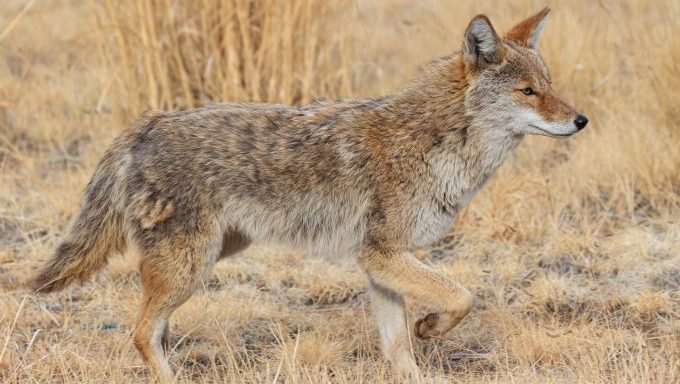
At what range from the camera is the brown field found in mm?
4992

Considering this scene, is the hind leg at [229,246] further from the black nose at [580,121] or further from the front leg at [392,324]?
the black nose at [580,121]

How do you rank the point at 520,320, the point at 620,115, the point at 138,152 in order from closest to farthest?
the point at 138,152
the point at 520,320
the point at 620,115

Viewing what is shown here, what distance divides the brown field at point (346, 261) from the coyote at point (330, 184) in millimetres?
297

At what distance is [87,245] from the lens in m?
4.91

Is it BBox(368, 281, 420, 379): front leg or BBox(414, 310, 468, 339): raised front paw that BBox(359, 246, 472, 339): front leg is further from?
BBox(368, 281, 420, 379): front leg

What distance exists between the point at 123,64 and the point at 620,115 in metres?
4.03

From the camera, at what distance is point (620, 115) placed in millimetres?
7824

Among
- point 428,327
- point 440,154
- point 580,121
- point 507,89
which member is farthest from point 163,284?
point 580,121

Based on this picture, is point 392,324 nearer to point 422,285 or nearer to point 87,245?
point 422,285

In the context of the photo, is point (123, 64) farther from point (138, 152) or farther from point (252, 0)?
point (138, 152)

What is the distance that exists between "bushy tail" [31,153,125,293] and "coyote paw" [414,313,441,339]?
4.99ft

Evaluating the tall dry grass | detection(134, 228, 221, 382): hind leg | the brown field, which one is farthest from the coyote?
the tall dry grass

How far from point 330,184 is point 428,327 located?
0.86 metres

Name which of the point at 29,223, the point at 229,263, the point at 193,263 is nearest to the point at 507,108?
the point at 193,263
